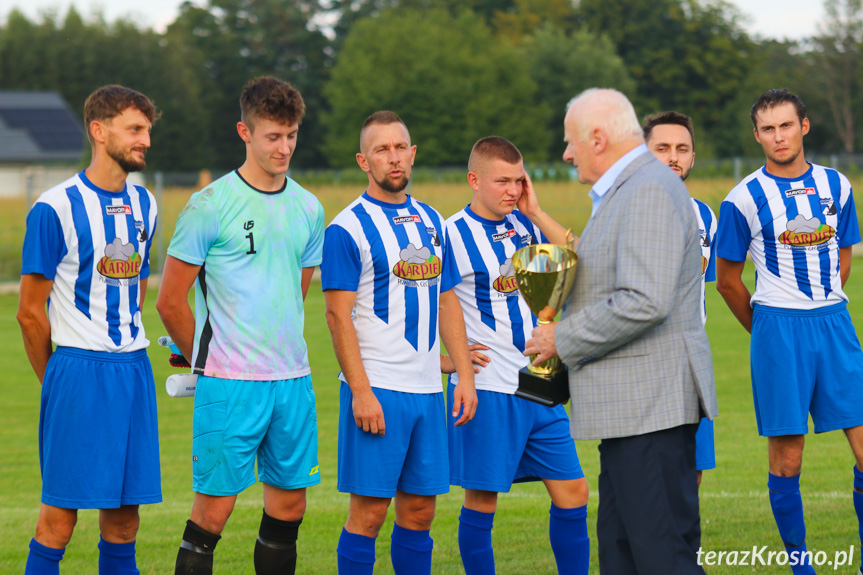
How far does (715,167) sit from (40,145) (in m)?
35.3

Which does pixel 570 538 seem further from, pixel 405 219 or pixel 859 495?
pixel 405 219

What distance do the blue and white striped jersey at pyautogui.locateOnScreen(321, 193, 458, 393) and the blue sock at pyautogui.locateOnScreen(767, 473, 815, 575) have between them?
6.27ft

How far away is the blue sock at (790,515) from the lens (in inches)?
194

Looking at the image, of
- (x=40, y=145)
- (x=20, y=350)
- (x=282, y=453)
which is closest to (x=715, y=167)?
(x=20, y=350)

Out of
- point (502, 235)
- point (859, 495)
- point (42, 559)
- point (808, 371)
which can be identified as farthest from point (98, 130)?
point (859, 495)

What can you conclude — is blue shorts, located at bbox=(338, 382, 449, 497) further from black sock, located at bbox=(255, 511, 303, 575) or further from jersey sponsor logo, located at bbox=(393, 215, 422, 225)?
jersey sponsor logo, located at bbox=(393, 215, 422, 225)

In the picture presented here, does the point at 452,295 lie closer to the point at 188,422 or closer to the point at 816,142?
the point at 188,422

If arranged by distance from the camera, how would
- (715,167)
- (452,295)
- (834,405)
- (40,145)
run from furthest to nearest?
(40,145)
(715,167)
(834,405)
(452,295)

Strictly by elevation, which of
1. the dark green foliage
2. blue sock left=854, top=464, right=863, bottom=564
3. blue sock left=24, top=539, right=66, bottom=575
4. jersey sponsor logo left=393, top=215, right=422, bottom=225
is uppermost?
the dark green foliage

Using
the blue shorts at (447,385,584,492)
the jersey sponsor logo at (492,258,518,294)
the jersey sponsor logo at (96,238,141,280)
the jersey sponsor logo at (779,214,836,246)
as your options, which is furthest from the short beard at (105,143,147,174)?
the jersey sponsor logo at (779,214,836,246)

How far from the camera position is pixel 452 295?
184 inches

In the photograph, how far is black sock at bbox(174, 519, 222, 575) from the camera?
13.8ft

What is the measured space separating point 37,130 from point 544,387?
5054cm

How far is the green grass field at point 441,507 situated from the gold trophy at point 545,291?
44cm
